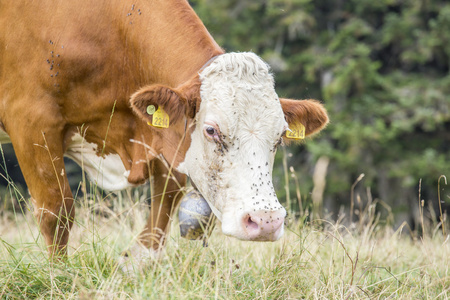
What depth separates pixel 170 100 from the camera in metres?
3.10

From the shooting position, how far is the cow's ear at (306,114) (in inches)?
134

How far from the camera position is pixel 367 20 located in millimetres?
12633

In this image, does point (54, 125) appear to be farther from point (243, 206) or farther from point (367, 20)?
point (367, 20)

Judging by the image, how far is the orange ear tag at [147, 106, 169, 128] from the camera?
315 centimetres

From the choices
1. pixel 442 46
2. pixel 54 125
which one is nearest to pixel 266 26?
pixel 442 46

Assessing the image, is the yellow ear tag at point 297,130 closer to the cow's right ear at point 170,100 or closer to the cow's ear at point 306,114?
the cow's ear at point 306,114

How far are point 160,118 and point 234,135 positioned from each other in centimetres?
51

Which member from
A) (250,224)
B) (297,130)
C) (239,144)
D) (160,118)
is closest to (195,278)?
(250,224)

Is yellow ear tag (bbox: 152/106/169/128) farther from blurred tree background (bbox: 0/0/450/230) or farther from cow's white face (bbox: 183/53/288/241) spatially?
blurred tree background (bbox: 0/0/450/230)

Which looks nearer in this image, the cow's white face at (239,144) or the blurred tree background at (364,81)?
the cow's white face at (239,144)

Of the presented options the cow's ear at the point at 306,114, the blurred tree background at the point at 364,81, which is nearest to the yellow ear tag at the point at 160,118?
the cow's ear at the point at 306,114

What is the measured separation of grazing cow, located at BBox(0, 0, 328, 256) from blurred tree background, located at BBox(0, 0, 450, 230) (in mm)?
6853

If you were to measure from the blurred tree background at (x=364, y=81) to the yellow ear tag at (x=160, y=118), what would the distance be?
23.7ft

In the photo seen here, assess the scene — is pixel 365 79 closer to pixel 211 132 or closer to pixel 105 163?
pixel 105 163
